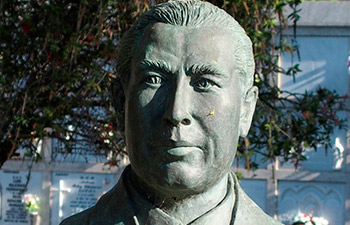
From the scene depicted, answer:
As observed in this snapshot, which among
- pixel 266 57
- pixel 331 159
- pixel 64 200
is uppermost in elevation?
pixel 266 57

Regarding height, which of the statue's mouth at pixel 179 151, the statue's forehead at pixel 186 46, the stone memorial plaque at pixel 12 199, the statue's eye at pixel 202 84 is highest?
the statue's forehead at pixel 186 46

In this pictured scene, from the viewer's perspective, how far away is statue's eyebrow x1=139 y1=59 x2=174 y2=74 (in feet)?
4.81

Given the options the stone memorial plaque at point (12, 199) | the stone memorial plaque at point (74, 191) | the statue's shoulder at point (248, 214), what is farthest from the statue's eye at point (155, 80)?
the stone memorial plaque at point (12, 199)

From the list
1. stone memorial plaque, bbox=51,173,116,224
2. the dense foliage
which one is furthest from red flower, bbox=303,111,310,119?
stone memorial plaque, bbox=51,173,116,224

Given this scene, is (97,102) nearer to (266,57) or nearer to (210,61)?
(266,57)

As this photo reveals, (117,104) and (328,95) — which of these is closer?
(117,104)

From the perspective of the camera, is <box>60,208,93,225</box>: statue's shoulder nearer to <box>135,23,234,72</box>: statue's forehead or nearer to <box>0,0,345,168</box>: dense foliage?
<box>135,23,234,72</box>: statue's forehead

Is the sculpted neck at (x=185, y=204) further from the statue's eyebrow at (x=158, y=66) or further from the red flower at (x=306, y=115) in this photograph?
the red flower at (x=306, y=115)

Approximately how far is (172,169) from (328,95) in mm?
2629

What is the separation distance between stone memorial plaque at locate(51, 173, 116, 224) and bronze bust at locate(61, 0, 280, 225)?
4.89m

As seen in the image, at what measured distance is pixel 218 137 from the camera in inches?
58.3

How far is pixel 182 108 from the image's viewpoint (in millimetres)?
1430

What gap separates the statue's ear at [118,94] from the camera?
5.41 ft

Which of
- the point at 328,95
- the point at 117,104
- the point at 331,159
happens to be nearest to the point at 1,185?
the point at 331,159
